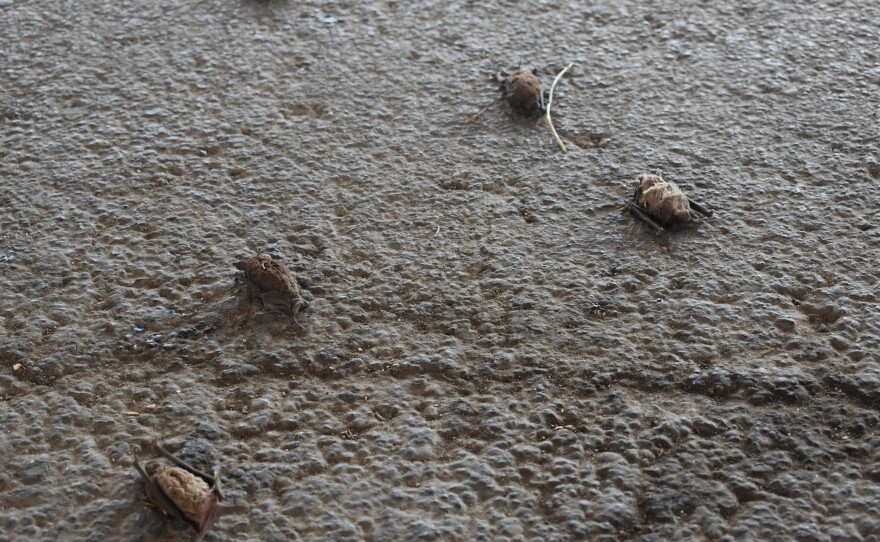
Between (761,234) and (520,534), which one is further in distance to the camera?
(761,234)

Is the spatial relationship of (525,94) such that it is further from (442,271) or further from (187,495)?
(187,495)

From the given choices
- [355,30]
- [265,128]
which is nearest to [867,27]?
[355,30]

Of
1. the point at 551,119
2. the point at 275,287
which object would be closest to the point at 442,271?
the point at 275,287

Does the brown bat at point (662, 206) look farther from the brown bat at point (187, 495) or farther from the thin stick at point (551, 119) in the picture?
the brown bat at point (187, 495)

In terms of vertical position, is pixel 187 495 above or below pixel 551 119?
below

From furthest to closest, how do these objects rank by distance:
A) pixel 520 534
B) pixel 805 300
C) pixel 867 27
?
1. pixel 867 27
2. pixel 805 300
3. pixel 520 534

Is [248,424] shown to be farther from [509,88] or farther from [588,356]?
[509,88]

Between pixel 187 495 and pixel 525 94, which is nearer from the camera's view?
pixel 187 495
